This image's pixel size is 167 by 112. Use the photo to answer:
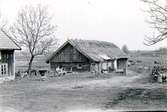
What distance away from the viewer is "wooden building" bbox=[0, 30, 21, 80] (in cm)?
3244

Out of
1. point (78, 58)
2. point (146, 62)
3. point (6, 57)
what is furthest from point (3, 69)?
point (146, 62)

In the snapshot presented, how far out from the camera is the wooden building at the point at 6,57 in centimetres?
3244

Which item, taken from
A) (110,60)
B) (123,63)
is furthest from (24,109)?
(123,63)

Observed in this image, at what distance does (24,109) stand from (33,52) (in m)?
34.1

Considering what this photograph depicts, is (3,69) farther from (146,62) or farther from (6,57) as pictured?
(146,62)

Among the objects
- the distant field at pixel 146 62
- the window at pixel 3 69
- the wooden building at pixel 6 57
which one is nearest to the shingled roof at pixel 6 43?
the wooden building at pixel 6 57

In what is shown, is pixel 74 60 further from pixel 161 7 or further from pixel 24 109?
pixel 24 109

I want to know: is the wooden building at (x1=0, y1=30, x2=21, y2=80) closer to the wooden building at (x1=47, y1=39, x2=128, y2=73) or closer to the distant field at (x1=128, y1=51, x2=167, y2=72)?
the wooden building at (x1=47, y1=39, x2=128, y2=73)

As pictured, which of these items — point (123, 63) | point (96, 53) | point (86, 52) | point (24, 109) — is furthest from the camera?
point (123, 63)

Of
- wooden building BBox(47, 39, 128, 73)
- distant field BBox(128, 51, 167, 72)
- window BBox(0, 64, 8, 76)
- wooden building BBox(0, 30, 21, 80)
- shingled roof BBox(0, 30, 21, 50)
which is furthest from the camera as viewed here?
distant field BBox(128, 51, 167, 72)

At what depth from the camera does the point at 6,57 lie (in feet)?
110

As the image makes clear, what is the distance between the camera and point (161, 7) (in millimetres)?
24188

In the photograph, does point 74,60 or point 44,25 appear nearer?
point 74,60

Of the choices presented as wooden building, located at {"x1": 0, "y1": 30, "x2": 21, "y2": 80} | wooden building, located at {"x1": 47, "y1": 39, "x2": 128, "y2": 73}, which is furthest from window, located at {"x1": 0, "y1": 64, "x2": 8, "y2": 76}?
wooden building, located at {"x1": 47, "y1": 39, "x2": 128, "y2": 73}
